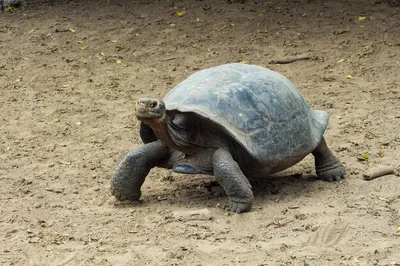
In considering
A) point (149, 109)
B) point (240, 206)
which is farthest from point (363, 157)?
point (149, 109)

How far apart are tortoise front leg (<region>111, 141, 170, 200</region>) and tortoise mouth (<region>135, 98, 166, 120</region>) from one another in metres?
0.47

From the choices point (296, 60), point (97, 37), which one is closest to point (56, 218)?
point (296, 60)

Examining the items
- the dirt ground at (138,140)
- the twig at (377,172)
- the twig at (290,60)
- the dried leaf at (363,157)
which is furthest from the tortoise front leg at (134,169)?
the twig at (290,60)

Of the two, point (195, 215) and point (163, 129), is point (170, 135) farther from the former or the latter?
point (195, 215)

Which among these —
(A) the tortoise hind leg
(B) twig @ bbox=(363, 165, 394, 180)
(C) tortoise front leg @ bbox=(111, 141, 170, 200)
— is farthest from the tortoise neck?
(B) twig @ bbox=(363, 165, 394, 180)

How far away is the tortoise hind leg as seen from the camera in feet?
19.1

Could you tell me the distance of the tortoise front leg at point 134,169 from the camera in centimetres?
549

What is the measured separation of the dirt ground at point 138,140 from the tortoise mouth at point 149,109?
2.07 ft

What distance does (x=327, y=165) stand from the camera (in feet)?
19.2

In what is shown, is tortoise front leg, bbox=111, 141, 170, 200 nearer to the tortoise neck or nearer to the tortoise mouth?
the tortoise neck

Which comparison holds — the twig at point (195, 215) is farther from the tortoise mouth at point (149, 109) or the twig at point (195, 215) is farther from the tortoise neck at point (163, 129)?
the tortoise mouth at point (149, 109)

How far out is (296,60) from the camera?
9.05m

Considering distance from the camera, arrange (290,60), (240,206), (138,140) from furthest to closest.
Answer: (290,60)
(138,140)
(240,206)

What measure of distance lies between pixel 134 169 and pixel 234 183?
2.32ft
